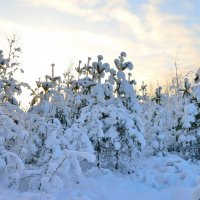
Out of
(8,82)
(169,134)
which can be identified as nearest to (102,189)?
A: (8,82)

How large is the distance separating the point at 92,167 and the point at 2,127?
2.63 meters

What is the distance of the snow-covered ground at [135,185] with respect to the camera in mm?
7034

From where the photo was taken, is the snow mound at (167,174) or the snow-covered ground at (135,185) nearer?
the snow-covered ground at (135,185)

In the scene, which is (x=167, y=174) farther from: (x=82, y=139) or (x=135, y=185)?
(x=82, y=139)

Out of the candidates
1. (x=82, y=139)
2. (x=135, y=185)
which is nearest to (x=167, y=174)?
(x=135, y=185)

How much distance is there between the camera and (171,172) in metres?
9.71

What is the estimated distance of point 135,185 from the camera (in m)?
8.84

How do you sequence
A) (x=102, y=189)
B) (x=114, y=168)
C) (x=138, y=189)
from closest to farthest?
(x=102, y=189), (x=138, y=189), (x=114, y=168)

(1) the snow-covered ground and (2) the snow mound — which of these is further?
(2) the snow mound

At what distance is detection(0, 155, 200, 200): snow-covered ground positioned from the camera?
23.1ft

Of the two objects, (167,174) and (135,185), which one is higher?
(167,174)

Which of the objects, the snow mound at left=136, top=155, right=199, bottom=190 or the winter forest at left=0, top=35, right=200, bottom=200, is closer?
the winter forest at left=0, top=35, right=200, bottom=200

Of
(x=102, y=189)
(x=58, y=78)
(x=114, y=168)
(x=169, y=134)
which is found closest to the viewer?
(x=102, y=189)

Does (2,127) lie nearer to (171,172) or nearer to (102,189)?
A: (102,189)
